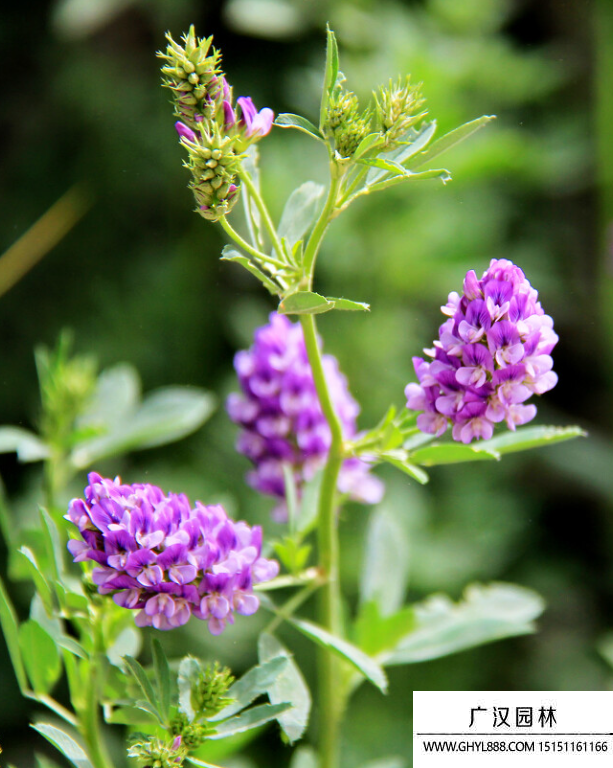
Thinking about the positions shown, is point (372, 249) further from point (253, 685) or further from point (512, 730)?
point (253, 685)

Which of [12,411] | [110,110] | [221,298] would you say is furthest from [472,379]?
[110,110]

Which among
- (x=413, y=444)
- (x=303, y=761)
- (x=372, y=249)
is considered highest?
(x=372, y=249)

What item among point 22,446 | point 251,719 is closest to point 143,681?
point 251,719

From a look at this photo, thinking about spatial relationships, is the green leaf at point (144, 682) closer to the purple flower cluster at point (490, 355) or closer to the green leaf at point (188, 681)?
the green leaf at point (188, 681)

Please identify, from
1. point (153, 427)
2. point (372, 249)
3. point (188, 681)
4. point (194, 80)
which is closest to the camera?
point (194, 80)

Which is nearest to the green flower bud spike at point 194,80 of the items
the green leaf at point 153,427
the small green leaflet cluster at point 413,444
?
the small green leaflet cluster at point 413,444

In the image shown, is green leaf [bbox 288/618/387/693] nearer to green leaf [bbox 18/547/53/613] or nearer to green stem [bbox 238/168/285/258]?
green leaf [bbox 18/547/53/613]

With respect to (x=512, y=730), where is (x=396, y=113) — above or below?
above
